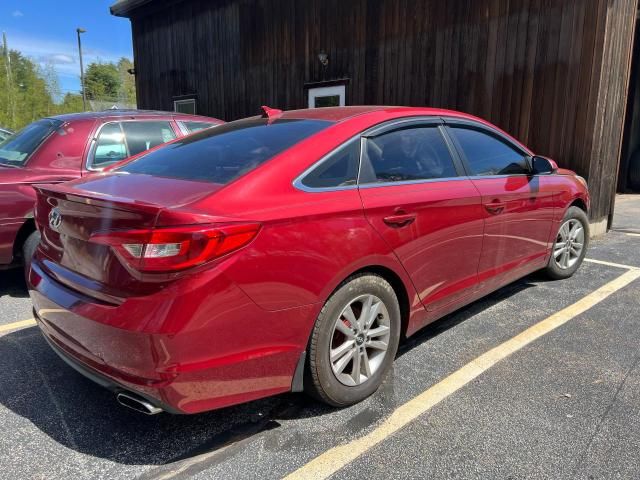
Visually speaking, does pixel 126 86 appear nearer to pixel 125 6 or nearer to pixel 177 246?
pixel 125 6

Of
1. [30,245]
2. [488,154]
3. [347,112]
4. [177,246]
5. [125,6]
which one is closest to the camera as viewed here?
[177,246]

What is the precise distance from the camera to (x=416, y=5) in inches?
314

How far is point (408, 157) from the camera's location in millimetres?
2941

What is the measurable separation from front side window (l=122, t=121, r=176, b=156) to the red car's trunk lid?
2394 mm

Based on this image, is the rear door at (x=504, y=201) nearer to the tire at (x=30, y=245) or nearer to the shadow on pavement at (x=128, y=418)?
the shadow on pavement at (x=128, y=418)

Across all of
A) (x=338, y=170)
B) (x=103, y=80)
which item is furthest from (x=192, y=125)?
(x=103, y=80)

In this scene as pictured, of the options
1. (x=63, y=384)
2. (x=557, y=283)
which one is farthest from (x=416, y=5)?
(x=63, y=384)

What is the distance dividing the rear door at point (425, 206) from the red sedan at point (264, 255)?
0.04 ft

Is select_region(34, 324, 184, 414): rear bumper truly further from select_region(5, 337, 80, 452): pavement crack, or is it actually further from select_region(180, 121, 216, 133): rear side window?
select_region(180, 121, 216, 133): rear side window

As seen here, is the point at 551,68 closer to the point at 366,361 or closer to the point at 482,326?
the point at 482,326

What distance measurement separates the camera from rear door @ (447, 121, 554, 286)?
337 cm

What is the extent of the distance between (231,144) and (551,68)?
5361 millimetres

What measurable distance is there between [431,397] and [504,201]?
155cm

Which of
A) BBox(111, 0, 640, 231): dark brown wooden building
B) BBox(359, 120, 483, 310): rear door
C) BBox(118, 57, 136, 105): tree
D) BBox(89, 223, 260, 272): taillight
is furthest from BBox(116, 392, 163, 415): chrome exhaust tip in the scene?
BBox(118, 57, 136, 105): tree
